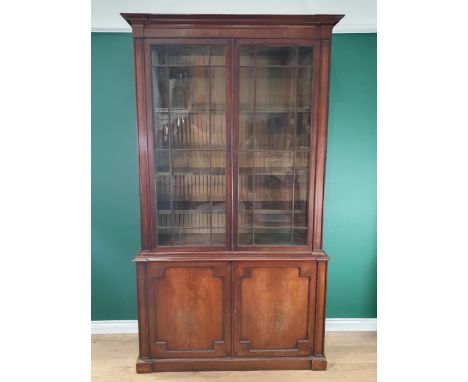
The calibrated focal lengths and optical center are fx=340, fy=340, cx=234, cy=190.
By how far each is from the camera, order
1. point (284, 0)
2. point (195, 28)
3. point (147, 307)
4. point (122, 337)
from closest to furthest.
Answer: point (195, 28) < point (147, 307) < point (284, 0) < point (122, 337)

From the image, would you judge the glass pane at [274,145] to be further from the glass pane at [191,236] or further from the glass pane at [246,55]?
the glass pane at [191,236]

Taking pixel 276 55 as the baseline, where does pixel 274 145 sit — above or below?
below

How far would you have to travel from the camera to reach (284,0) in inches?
94.8

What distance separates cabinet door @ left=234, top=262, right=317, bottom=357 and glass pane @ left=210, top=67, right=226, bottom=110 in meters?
0.99

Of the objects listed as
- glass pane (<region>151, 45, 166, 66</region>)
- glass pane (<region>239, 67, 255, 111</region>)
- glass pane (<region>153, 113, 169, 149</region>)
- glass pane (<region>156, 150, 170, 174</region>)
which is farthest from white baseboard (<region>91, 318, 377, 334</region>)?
glass pane (<region>151, 45, 166, 66</region>)

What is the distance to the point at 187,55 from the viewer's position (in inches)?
80.8

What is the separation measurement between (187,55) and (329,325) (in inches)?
87.4

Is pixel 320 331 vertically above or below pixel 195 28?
below

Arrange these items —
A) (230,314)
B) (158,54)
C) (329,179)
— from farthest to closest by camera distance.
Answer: (329,179) → (230,314) → (158,54)

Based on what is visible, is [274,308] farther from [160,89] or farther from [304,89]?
[160,89]

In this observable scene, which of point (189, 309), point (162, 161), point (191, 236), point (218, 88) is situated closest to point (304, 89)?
point (218, 88)
